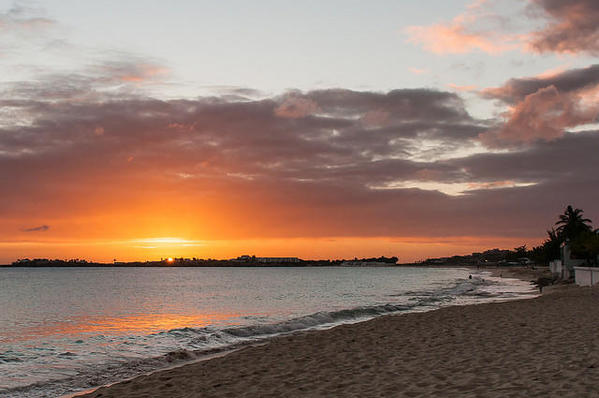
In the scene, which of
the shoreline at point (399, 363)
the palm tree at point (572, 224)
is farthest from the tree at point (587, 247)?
the shoreline at point (399, 363)

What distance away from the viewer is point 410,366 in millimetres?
14633

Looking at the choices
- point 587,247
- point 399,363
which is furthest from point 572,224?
point 399,363

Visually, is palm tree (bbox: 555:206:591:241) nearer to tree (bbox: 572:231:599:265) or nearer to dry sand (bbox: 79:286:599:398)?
tree (bbox: 572:231:599:265)

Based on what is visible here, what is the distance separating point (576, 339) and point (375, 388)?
8.73 m

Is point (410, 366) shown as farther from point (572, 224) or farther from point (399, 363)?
point (572, 224)

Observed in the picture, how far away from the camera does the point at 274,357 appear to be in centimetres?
1812

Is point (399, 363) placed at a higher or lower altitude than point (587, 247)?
lower

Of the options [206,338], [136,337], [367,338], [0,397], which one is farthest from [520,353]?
[136,337]

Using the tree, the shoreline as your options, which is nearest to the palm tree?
the tree

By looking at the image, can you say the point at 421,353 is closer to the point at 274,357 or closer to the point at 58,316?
the point at 274,357

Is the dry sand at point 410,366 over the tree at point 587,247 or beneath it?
beneath

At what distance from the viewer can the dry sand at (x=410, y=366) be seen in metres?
11.8

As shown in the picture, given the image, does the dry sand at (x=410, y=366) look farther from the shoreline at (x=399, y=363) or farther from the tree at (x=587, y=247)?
the tree at (x=587, y=247)

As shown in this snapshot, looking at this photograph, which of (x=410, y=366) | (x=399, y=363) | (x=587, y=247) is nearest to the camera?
(x=410, y=366)
